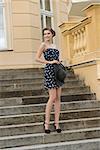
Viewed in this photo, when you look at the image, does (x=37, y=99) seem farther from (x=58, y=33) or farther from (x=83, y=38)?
(x=58, y=33)

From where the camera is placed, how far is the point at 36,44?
41.5 ft

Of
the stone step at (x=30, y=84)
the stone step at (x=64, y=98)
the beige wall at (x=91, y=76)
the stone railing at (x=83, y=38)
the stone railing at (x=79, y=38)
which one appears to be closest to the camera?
the stone step at (x=64, y=98)

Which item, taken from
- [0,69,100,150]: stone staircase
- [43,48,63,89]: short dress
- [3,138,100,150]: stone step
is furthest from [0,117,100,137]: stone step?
[43,48,63,89]: short dress

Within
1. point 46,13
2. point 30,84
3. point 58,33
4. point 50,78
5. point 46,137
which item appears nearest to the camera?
point 46,137

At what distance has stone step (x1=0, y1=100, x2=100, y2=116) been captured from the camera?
8008 mm

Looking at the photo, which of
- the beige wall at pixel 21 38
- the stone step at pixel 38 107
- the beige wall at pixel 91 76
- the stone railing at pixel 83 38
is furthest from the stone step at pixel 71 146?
the beige wall at pixel 21 38

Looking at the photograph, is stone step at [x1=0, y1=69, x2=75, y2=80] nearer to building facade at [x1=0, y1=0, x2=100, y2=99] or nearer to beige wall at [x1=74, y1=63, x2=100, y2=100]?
beige wall at [x1=74, y1=63, x2=100, y2=100]

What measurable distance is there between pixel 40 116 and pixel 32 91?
1437mm

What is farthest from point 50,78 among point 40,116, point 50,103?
point 40,116

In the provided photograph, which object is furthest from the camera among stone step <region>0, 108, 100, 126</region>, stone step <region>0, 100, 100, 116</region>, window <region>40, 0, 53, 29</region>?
window <region>40, 0, 53, 29</region>

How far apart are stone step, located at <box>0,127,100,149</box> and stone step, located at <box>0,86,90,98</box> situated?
6.49 ft

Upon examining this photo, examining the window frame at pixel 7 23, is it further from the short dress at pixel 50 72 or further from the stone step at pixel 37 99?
the short dress at pixel 50 72

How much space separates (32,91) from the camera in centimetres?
919

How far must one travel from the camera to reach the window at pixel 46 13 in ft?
43.5
